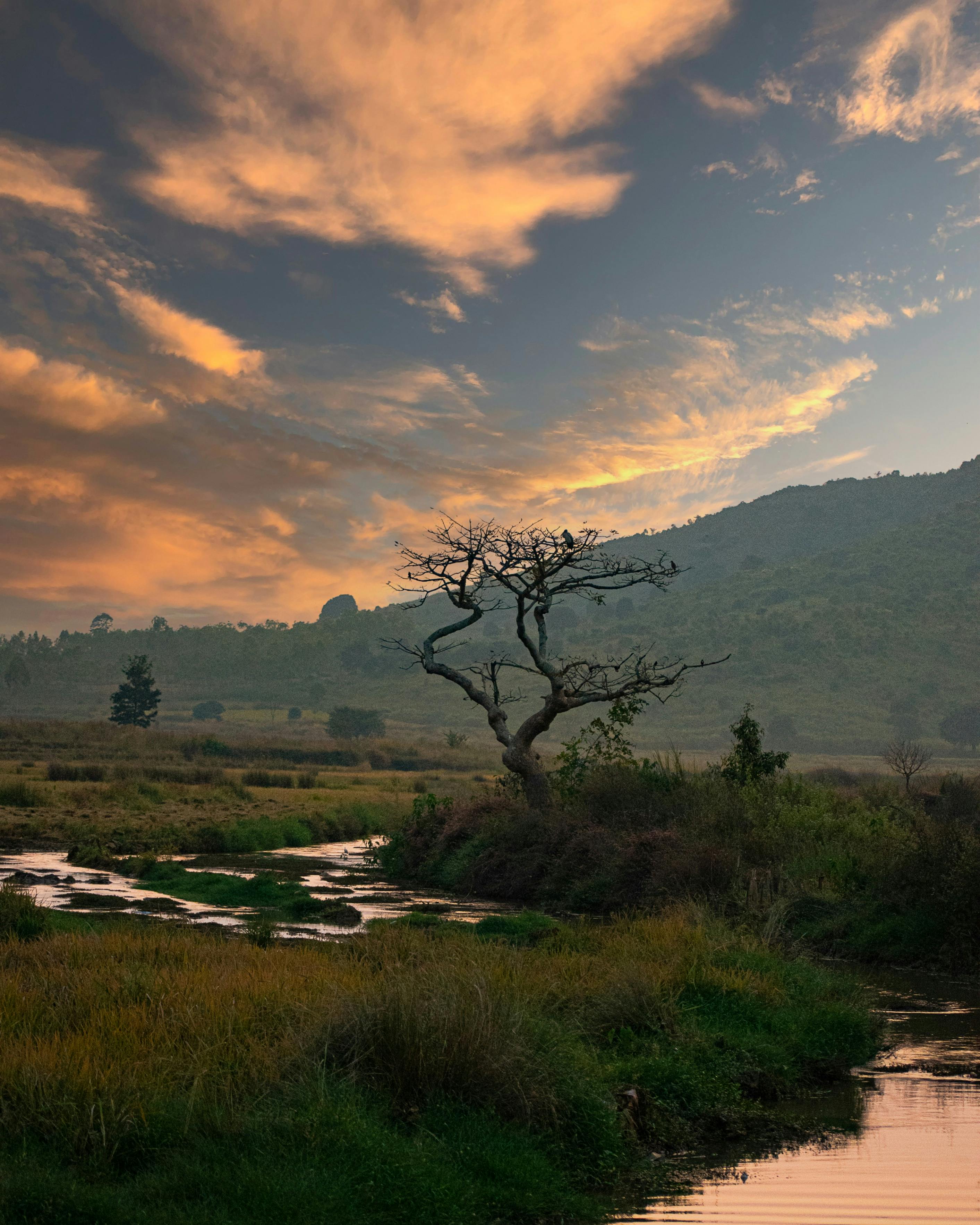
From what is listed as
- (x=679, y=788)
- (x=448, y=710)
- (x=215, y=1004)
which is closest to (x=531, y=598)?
(x=679, y=788)

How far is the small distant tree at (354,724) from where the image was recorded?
141 metres

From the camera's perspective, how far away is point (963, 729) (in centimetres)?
12638

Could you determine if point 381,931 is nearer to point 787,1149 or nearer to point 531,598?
point 787,1149

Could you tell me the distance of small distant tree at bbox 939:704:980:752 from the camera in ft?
414

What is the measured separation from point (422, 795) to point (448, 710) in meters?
114

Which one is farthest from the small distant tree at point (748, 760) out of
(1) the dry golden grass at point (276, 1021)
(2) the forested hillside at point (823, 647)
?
(2) the forested hillside at point (823, 647)

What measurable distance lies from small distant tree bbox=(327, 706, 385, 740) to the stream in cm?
12391

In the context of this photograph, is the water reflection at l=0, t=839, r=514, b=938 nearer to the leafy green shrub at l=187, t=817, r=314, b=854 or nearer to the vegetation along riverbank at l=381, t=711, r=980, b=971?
the leafy green shrub at l=187, t=817, r=314, b=854

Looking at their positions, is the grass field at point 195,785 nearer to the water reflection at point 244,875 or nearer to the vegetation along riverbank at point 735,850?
the water reflection at point 244,875

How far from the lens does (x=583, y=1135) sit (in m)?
8.52

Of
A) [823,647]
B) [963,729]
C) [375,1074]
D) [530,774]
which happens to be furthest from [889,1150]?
[823,647]

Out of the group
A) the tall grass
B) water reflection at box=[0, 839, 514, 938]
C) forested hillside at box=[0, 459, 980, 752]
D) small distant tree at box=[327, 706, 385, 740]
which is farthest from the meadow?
forested hillside at box=[0, 459, 980, 752]

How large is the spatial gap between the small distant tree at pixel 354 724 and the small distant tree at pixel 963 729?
2911 inches

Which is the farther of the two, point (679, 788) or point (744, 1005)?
point (679, 788)
